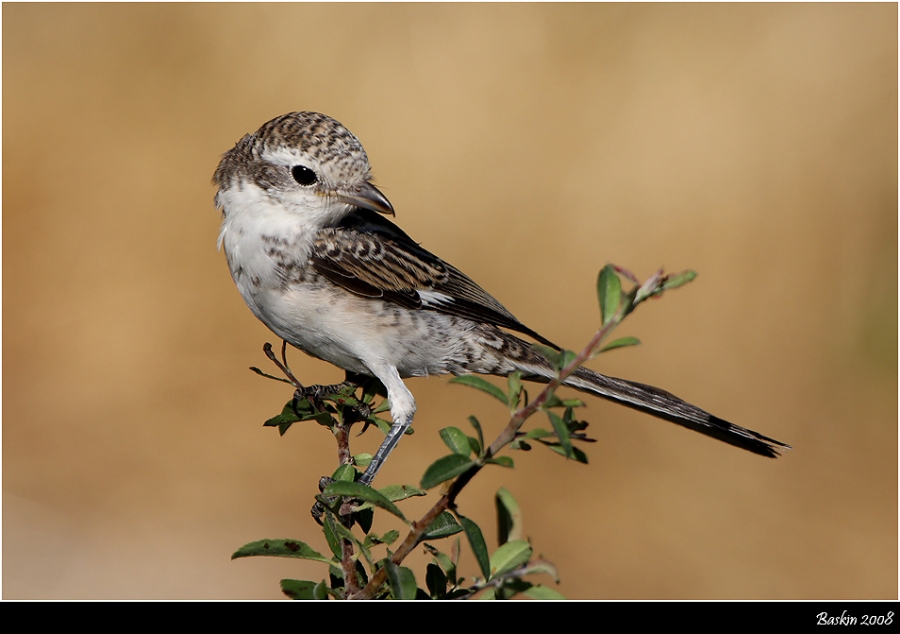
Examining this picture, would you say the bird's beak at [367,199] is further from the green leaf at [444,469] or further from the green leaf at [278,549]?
the green leaf at [444,469]

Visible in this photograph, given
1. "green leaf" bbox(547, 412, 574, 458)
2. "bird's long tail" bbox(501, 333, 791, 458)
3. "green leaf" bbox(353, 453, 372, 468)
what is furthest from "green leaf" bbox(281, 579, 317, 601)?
"bird's long tail" bbox(501, 333, 791, 458)

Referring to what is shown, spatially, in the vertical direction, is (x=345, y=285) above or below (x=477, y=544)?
above

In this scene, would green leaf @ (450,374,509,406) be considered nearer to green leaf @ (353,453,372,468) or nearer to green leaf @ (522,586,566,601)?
green leaf @ (522,586,566,601)

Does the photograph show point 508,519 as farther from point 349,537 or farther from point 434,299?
point 434,299

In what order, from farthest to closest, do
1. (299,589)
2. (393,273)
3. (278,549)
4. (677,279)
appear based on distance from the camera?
(393,273), (278,549), (299,589), (677,279)

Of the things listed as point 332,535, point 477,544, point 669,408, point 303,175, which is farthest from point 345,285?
point 477,544

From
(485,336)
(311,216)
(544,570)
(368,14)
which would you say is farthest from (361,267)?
(368,14)

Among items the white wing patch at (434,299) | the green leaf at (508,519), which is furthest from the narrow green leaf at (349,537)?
the white wing patch at (434,299)
